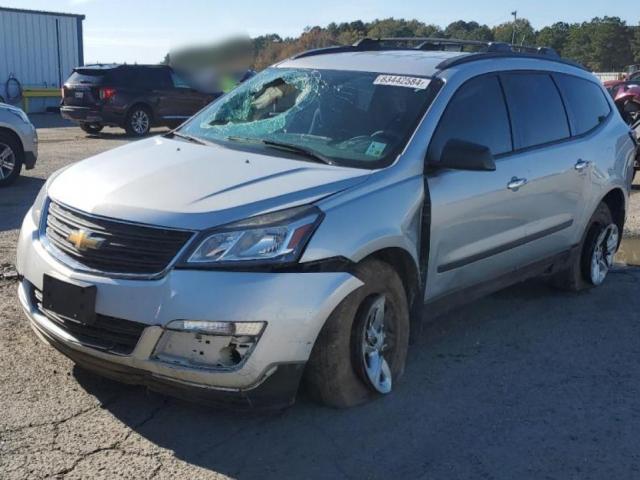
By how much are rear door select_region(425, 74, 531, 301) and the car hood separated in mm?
625

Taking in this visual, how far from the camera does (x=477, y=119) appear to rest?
16.5ft

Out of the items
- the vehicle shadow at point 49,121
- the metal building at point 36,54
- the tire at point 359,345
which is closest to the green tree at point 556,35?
the metal building at point 36,54

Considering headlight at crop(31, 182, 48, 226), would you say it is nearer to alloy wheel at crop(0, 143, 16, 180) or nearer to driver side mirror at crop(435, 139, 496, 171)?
driver side mirror at crop(435, 139, 496, 171)

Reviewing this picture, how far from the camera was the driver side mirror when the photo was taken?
4410mm

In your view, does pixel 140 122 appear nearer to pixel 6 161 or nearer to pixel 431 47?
pixel 6 161

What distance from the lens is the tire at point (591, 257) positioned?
252 inches

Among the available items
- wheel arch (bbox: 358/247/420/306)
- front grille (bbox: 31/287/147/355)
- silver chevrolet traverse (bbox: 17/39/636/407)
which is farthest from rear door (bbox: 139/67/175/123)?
front grille (bbox: 31/287/147/355)

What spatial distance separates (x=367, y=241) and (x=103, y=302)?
128cm

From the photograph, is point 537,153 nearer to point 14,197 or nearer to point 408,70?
point 408,70

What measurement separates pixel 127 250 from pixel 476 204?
214 centimetres

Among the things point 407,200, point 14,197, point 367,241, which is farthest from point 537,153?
point 14,197

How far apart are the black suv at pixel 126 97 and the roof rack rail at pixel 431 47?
42.3ft

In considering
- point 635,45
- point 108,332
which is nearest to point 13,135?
point 108,332

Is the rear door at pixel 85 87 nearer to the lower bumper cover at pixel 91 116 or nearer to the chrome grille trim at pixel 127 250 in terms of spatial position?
the lower bumper cover at pixel 91 116
